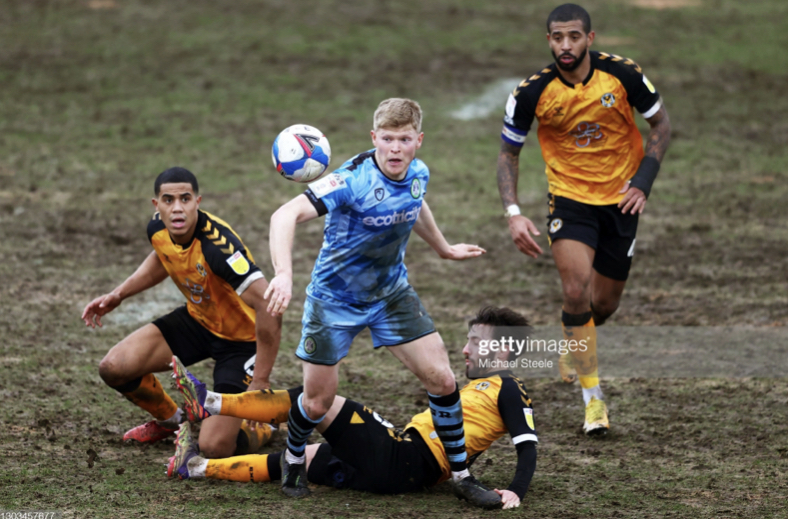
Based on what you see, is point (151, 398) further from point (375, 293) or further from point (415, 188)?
point (415, 188)

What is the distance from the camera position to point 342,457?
Result: 557 centimetres

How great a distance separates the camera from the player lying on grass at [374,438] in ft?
17.8

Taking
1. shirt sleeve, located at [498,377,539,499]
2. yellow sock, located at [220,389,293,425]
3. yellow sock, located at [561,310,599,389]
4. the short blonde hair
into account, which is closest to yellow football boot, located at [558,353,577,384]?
yellow sock, located at [561,310,599,389]

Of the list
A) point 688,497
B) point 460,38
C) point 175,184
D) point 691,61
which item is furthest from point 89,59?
point 688,497

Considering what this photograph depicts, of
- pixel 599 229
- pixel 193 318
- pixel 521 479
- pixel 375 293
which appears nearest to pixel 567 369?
pixel 599 229

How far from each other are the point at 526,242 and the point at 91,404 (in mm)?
3619

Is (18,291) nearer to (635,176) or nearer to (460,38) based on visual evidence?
(635,176)

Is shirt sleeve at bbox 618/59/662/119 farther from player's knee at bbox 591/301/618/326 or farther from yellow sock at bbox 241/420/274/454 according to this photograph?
yellow sock at bbox 241/420/274/454

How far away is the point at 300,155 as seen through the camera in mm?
5613

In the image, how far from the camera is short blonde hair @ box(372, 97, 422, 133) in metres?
5.18

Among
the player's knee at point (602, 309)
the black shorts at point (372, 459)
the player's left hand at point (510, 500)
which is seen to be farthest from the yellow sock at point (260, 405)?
the player's knee at point (602, 309)

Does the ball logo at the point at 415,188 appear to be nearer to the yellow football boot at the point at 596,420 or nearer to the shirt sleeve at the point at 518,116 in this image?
the shirt sleeve at the point at 518,116

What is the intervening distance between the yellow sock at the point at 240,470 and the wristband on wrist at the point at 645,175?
3451 mm

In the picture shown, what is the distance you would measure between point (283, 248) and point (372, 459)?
1.55 m
